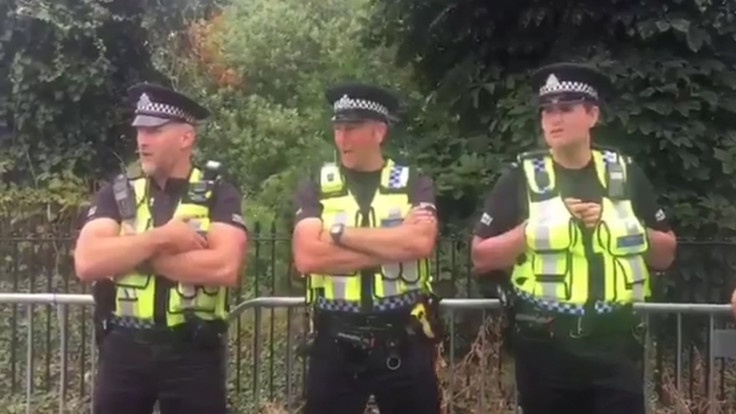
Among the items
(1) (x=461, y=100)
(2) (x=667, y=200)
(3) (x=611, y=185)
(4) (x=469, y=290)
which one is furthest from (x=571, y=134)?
(1) (x=461, y=100)

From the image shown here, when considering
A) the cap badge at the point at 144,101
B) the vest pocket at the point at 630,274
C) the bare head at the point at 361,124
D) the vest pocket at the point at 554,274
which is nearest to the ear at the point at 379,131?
the bare head at the point at 361,124

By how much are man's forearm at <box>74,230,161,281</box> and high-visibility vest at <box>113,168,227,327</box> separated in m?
0.09

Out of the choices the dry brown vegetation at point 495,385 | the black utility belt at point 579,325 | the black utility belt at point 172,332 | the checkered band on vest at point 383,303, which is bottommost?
the dry brown vegetation at point 495,385

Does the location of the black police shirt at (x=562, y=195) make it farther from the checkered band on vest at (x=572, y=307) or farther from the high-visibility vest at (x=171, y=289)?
the high-visibility vest at (x=171, y=289)

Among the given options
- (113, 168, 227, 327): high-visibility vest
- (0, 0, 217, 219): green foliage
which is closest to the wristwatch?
(113, 168, 227, 327): high-visibility vest

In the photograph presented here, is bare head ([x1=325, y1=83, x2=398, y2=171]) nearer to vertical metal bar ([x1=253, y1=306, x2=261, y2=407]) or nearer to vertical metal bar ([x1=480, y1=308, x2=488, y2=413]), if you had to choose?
vertical metal bar ([x1=253, y1=306, x2=261, y2=407])

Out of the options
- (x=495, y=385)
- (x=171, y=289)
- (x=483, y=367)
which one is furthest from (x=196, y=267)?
(x=495, y=385)

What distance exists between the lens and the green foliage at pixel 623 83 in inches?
286

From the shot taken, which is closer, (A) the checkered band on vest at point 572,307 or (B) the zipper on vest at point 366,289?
(A) the checkered band on vest at point 572,307

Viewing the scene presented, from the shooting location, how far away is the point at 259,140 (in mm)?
13062

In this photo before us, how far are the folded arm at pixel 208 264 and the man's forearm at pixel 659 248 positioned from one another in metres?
1.66

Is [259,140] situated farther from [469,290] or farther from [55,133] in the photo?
[469,290]

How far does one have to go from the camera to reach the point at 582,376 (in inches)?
164

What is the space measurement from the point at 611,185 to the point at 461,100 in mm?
3892
